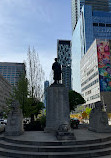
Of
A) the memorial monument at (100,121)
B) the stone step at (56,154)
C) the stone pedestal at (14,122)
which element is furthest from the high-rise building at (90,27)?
the stone step at (56,154)

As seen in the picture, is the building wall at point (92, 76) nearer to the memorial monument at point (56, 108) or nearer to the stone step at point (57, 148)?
the memorial monument at point (56, 108)

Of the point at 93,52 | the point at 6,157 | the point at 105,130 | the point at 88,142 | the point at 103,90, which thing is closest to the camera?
the point at 6,157

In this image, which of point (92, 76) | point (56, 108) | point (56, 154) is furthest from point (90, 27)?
point (56, 154)

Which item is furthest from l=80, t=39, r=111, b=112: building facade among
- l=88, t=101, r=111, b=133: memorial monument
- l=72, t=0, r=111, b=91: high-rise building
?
l=88, t=101, r=111, b=133: memorial monument

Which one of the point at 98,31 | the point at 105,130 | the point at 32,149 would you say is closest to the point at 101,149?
the point at 32,149

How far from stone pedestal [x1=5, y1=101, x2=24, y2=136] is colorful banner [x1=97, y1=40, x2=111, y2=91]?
5946 centimetres

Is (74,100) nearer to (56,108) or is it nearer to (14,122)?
(56,108)

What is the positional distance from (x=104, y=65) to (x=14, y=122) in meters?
62.9

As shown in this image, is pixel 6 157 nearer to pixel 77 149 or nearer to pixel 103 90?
pixel 77 149

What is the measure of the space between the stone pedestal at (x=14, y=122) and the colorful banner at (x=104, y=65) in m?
59.5

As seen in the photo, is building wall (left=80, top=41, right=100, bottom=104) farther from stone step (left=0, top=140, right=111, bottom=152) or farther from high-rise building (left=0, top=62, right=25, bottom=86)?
high-rise building (left=0, top=62, right=25, bottom=86)

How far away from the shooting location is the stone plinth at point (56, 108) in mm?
12703

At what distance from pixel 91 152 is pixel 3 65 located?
18253cm

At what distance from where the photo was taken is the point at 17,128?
11.3m
